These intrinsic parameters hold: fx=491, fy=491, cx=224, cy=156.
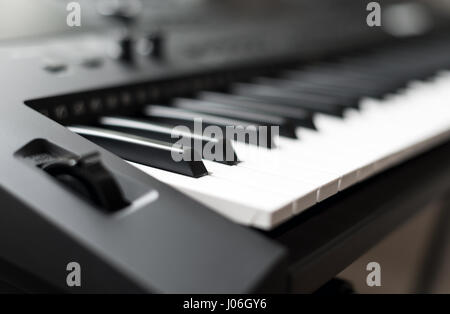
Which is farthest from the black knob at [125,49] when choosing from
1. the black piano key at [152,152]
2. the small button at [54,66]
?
the black piano key at [152,152]

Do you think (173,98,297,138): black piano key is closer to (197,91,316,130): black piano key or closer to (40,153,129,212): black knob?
(197,91,316,130): black piano key

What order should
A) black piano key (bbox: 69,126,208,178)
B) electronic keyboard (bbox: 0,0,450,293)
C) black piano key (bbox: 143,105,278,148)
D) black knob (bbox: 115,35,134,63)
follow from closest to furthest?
electronic keyboard (bbox: 0,0,450,293), black piano key (bbox: 69,126,208,178), black piano key (bbox: 143,105,278,148), black knob (bbox: 115,35,134,63)

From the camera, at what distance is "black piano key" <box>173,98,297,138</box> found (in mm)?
615

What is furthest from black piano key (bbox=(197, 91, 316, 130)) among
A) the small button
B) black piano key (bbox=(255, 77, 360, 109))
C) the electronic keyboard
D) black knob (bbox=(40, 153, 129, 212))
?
black knob (bbox=(40, 153, 129, 212))

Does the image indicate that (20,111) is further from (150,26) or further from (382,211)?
(150,26)

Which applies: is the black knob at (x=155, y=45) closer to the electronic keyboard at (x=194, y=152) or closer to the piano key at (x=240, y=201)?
the electronic keyboard at (x=194, y=152)

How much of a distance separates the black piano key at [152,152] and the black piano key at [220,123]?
0.11 m

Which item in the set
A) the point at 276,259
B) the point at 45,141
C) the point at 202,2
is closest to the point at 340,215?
the point at 276,259

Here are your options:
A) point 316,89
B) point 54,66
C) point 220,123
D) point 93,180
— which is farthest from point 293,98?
point 93,180

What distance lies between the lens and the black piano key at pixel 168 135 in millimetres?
487

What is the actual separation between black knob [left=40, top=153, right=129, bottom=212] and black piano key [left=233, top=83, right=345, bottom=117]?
1.38 ft

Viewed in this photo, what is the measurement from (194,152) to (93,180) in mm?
123
